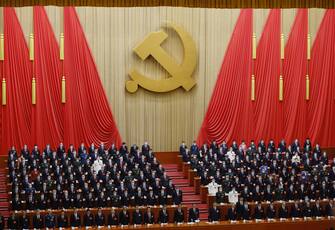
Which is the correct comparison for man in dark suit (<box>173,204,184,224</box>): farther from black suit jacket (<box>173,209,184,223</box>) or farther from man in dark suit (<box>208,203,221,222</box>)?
man in dark suit (<box>208,203,221,222</box>)

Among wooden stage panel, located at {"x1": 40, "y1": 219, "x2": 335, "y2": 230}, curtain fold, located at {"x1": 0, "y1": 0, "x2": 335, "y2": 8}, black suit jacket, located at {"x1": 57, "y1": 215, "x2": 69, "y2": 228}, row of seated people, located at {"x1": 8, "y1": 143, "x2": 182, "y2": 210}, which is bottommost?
wooden stage panel, located at {"x1": 40, "y1": 219, "x2": 335, "y2": 230}

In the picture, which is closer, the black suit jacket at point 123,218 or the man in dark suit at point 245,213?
the black suit jacket at point 123,218

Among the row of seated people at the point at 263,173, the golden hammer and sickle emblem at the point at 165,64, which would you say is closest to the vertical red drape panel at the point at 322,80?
the row of seated people at the point at 263,173

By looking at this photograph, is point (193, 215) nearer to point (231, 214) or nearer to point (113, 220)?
point (231, 214)

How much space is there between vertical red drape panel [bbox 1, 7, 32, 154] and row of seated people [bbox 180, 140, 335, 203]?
2.91m

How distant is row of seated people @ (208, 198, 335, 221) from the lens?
11.5m

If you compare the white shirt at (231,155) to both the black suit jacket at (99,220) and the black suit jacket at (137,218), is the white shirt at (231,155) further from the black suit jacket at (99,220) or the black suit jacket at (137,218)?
the black suit jacket at (99,220)

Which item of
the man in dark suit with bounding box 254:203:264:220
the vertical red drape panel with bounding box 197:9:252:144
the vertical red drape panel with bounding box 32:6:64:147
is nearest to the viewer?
the man in dark suit with bounding box 254:203:264:220

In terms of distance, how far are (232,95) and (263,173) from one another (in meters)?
2.87

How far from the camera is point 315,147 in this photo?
14.1 metres

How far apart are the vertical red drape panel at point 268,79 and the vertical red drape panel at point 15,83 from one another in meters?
4.27

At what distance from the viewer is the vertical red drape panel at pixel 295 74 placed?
15.2 m

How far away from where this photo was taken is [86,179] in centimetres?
1219

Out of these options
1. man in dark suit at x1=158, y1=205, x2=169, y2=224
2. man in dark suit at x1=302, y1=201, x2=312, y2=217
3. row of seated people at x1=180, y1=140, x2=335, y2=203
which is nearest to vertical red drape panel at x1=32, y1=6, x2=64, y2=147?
row of seated people at x1=180, y1=140, x2=335, y2=203
